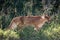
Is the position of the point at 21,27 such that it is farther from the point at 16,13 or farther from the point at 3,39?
the point at 16,13

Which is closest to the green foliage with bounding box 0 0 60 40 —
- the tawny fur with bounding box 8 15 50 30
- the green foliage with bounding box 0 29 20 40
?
the green foliage with bounding box 0 29 20 40

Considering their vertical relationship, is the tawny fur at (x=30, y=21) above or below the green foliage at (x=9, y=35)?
below

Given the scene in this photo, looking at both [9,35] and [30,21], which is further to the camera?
[30,21]

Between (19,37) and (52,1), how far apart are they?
5.25 m

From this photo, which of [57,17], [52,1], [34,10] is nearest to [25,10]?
[34,10]

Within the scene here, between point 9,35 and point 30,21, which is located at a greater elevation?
point 9,35

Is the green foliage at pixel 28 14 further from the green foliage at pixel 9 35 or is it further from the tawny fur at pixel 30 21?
the tawny fur at pixel 30 21

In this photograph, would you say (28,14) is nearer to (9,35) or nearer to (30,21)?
(30,21)

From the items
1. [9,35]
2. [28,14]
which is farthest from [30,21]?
[28,14]

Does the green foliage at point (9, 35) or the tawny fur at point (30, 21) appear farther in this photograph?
the tawny fur at point (30, 21)

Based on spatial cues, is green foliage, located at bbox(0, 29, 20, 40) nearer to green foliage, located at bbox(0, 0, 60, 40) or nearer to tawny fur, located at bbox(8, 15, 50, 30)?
green foliage, located at bbox(0, 0, 60, 40)

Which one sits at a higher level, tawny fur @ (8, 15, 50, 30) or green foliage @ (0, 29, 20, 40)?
green foliage @ (0, 29, 20, 40)

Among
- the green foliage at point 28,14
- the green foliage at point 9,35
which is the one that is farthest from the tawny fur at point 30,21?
the green foliage at point 9,35

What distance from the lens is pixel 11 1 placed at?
15055 millimetres
